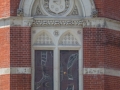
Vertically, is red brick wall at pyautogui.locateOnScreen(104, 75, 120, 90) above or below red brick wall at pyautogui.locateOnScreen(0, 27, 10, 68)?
below

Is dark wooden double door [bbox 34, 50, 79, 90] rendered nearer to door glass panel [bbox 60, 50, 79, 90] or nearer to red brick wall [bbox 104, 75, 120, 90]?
door glass panel [bbox 60, 50, 79, 90]

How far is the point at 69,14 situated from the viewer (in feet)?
61.1

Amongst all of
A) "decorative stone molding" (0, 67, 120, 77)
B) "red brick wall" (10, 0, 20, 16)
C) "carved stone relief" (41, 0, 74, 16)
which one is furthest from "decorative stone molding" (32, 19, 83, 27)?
"decorative stone molding" (0, 67, 120, 77)

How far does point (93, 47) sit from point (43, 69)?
176 centimetres

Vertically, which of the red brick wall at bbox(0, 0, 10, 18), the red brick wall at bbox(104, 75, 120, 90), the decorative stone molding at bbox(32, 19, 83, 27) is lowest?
the red brick wall at bbox(104, 75, 120, 90)

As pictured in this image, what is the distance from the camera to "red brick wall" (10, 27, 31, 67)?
1808cm

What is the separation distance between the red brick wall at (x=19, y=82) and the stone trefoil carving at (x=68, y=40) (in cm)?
169

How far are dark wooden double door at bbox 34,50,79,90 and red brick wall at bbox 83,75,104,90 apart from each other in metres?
0.37

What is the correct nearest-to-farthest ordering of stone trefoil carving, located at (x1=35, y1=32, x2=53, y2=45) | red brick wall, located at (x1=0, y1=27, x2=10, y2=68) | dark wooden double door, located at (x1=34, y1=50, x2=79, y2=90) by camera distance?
red brick wall, located at (x1=0, y1=27, x2=10, y2=68) → dark wooden double door, located at (x1=34, y1=50, x2=79, y2=90) → stone trefoil carving, located at (x1=35, y1=32, x2=53, y2=45)

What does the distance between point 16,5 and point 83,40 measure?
2.45 m

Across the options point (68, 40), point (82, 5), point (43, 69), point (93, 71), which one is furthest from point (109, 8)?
point (43, 69)

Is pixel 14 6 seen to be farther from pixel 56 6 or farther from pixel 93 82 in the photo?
pixel 93 82

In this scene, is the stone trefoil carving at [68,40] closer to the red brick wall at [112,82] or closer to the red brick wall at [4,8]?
the red brick wall at [112,82]

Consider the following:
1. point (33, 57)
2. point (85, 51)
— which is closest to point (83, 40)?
point (85, 51)
